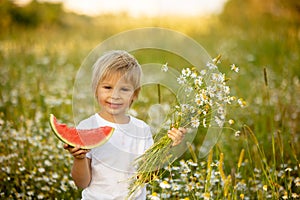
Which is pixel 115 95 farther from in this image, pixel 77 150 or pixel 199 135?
pixel 199 135

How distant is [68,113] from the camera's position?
456 centimetres

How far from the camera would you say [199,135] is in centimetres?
429

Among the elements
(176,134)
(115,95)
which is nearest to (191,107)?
(176,134)

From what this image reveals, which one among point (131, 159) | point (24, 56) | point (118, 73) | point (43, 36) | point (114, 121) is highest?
point (43, 36)

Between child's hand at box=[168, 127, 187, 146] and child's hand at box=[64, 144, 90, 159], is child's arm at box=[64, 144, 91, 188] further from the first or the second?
child's hand at box=[168, 127, 187, 146]

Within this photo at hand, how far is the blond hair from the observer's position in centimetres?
236

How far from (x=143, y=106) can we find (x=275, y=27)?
21.0 feet

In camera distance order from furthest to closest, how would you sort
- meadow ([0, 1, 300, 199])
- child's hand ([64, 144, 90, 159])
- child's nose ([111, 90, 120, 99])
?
1. meadow ([0, 1, 300, 199])
2. child's nose ([111, 90, 120, 99])
3. child's hand ([64, 144, 90, 159])

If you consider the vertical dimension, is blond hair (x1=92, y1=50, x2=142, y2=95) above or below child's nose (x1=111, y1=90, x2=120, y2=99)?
above

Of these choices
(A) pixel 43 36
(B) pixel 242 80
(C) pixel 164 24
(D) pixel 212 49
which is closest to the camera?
(B) pixel 242 80

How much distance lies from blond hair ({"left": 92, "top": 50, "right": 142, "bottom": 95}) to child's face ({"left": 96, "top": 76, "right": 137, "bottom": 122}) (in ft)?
0.09

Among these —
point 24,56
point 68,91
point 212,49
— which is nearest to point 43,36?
point 24,56

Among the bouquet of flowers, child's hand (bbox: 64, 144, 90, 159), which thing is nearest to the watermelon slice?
child's hand (bbox: 64, 144, 90, 159)

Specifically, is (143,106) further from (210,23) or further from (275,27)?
(210,23)
